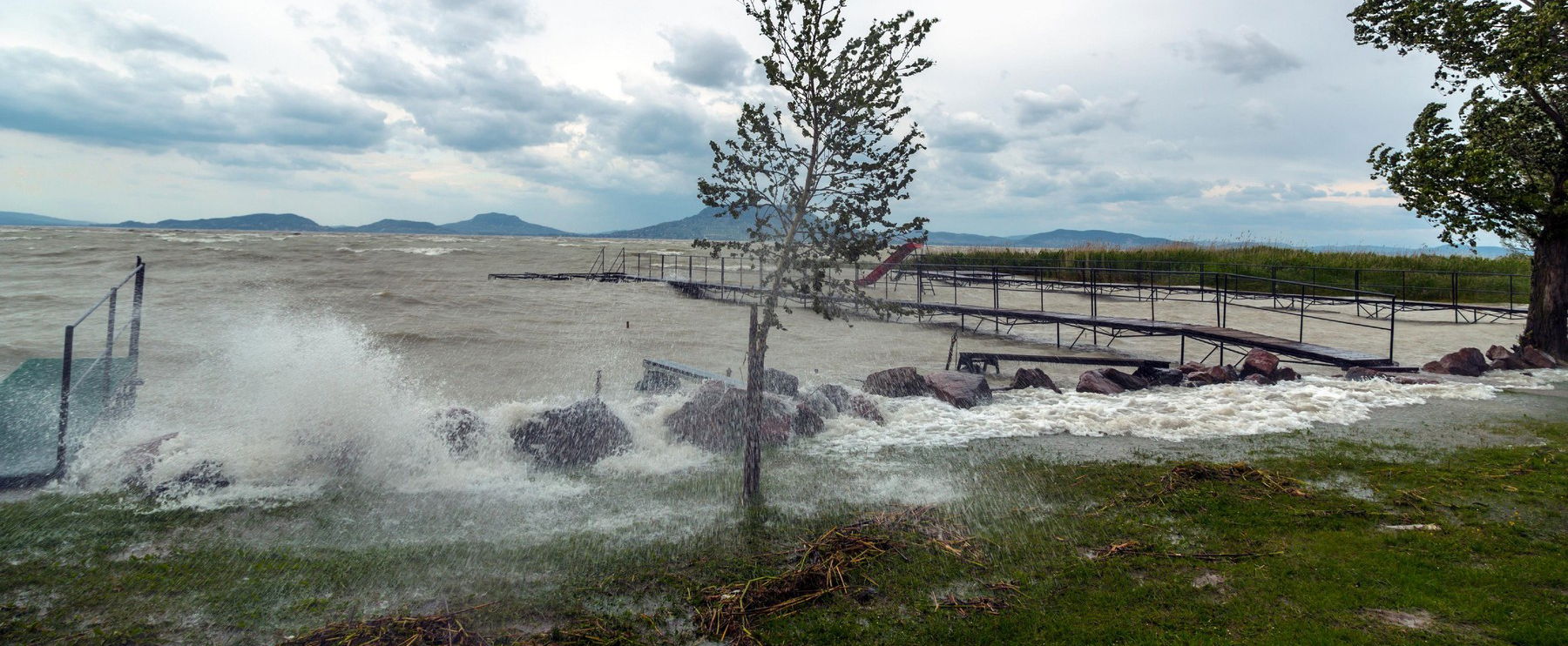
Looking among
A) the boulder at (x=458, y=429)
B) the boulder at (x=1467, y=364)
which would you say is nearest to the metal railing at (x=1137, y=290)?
the boulder at (x=1467, y=364)

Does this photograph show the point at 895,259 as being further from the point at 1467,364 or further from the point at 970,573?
the point at 970,573

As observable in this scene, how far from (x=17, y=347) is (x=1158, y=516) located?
72.1 ft

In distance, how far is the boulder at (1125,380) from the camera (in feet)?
38.9

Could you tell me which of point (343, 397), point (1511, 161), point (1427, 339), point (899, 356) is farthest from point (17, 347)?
point (1427, 339)

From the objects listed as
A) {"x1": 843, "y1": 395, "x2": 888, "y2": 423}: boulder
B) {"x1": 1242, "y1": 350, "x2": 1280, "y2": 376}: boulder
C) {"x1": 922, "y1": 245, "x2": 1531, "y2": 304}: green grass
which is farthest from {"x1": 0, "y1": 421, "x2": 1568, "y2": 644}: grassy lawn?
{"x1": 922, "y1": 245, "x2": 1531, "y2": 304}: green grass

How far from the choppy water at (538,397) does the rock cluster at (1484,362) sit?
49cm

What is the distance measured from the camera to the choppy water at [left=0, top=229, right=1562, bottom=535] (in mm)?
7109

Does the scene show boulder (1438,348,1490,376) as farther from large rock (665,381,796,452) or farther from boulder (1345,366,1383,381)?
large rock (665,381,796,452)

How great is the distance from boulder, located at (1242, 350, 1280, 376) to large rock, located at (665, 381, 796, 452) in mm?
7838

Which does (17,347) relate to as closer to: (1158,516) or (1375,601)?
(1158,516)

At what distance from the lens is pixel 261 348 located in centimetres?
1445

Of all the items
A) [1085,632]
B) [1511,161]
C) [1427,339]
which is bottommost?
[1085,632]

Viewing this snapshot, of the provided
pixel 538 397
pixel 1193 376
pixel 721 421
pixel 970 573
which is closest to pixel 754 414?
pixel 970 573

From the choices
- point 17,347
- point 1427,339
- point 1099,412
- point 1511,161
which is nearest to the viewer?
point 1099,412
